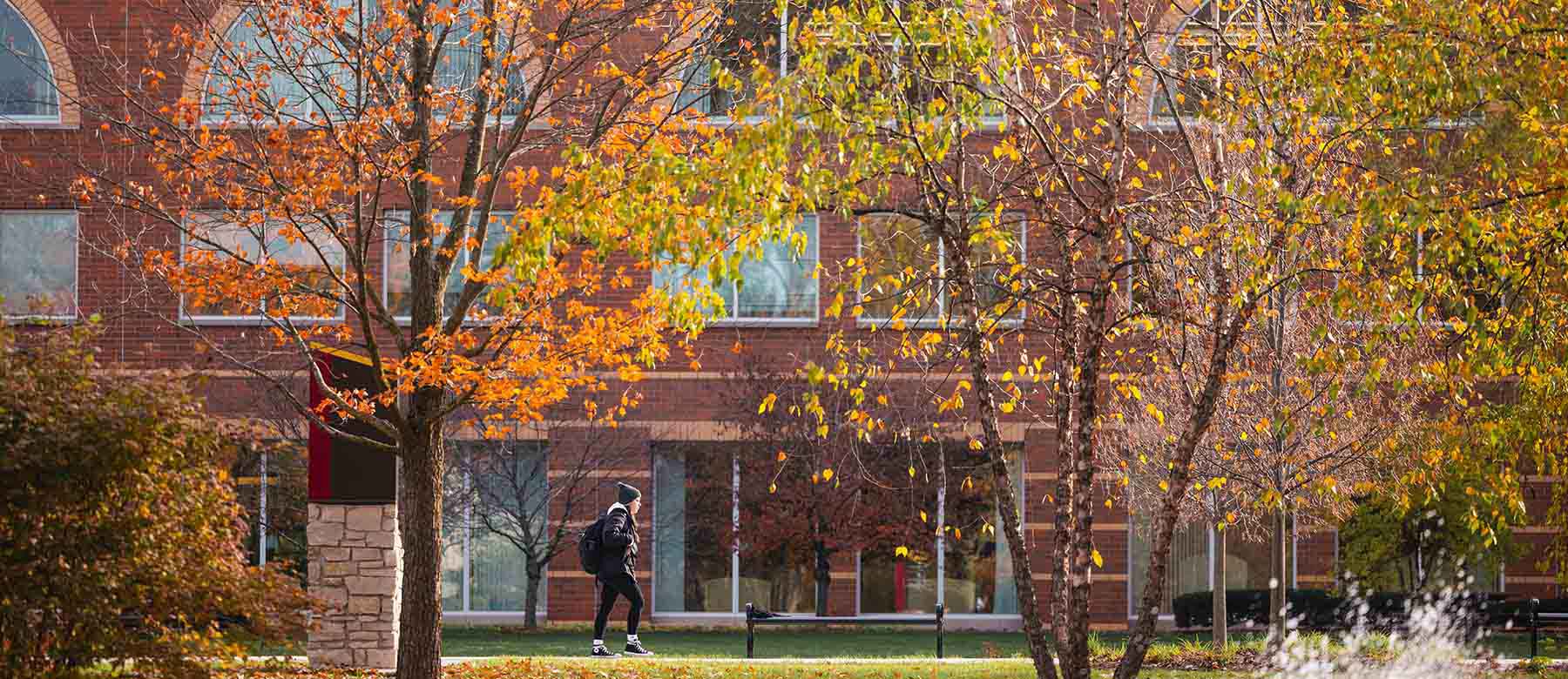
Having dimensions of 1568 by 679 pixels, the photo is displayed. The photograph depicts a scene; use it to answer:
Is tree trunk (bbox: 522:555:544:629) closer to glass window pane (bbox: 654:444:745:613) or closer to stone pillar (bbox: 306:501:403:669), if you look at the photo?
glass window pane (bbox: 654:444:745:613)

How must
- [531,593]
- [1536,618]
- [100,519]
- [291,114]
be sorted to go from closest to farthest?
[100,519] < [291,114] < [1536,618] < [531,593]

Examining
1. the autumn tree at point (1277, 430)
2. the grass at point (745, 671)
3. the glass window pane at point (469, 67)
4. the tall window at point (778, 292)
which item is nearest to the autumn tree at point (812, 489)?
the tall window at point (778, 292)

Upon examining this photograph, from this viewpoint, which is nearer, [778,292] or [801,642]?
[801,642]

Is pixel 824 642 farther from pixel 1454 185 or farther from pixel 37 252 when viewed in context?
pixel 37 252

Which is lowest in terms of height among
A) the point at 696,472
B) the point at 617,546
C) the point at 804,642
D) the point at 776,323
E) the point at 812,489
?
the point at 804,642

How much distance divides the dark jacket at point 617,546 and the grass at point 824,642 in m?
1.40

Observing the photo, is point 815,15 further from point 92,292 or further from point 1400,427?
point 92,292

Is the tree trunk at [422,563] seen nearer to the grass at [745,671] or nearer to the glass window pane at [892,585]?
the grass at [745,671]

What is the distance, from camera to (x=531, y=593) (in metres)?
23.6

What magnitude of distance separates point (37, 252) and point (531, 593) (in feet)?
30.4

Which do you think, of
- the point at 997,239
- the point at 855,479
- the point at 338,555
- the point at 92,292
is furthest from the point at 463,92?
the point at 92,292

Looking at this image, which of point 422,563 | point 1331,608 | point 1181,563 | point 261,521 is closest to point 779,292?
point 1181,563

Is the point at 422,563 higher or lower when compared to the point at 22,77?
lower

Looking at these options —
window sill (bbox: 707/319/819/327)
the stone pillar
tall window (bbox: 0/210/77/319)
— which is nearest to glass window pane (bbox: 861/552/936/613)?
window sill (bbox: 707/319/819/327)
